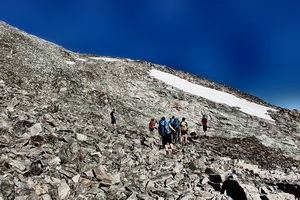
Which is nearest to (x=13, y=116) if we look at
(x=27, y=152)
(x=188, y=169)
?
(x=27, y=152)

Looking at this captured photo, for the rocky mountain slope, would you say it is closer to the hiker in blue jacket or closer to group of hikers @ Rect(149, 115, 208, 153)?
the hiker in blue jacket

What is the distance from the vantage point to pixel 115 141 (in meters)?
12.9

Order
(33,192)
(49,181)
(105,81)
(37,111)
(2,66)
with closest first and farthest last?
(33,192)
(49,181)
(37,111)
(2,66)
(105,81)

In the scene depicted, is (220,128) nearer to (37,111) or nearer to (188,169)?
(188,169)

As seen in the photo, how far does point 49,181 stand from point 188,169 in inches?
259

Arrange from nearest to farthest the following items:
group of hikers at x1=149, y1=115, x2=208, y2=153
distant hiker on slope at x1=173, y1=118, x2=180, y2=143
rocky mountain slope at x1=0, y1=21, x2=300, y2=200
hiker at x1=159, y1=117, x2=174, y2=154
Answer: rocky mountain slope at x1=0, y1=21, x2=300, y2=200 → hiker at x1=159, y1=117, x2=174, y2=154 → group of hikers at x1=149, y1=115, x2=208, y2=153 → distant hiker on slope at x1=173, y1=118, x2=180, y2=143

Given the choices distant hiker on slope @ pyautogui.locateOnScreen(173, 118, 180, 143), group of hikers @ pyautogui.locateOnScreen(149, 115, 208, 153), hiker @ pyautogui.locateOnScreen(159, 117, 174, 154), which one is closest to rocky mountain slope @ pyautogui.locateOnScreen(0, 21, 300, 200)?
hiker @ pyautogui.locateOnScreen(159, 117, 174, 154)

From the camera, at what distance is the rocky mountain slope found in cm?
771

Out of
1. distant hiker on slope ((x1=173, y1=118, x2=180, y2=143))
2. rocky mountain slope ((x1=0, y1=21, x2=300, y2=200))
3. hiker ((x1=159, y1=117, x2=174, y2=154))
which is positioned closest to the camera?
rocky mountain slope ((x1=0, y1=21, x2=300, y2=200))

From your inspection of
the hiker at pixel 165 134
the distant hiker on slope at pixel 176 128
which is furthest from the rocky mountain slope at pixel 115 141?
the distant hiker on slope at pixel 176 128

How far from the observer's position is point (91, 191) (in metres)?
7.45

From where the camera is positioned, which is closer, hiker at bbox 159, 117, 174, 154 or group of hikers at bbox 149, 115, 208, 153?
hiker at bbox 159, 117, 174, 154

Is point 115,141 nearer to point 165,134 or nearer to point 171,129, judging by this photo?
point 165,134

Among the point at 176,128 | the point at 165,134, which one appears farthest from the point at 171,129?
the point at 165,134
